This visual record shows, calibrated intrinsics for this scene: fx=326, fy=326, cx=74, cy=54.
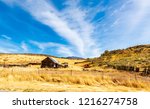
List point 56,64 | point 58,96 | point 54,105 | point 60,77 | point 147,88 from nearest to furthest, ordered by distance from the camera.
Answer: point 54,105 < point 58,96 < point 147,88 < point 60,77 < point 56,64

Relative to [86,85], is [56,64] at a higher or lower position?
higher

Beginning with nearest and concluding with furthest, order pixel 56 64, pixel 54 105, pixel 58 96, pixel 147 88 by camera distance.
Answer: pixel 54 105, pixel 58 96, pixel 147 88, pixel 56 64

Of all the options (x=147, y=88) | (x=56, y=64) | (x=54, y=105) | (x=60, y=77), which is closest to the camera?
(x=54, y=105)

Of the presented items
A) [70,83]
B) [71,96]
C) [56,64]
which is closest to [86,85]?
[70,83]

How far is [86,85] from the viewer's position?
918 inches

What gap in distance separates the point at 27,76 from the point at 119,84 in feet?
23.2

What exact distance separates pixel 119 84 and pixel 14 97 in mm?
12566

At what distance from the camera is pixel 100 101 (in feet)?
43.1

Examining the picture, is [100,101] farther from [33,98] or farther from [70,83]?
[70,83]

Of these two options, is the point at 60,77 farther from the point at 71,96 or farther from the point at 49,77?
the point at 71,96

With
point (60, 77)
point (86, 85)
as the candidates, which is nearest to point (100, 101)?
point (86, 85)

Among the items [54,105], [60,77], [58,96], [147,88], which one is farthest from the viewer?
[60,77]

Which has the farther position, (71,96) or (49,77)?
(49,77)

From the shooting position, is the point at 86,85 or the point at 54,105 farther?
the point at 86,85
